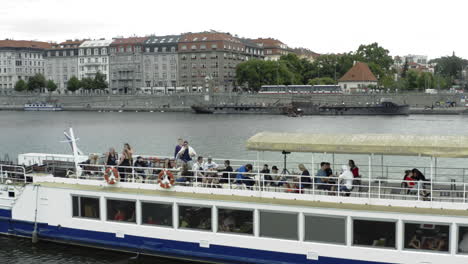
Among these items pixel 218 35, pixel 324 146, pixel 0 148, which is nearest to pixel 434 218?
pixel 324 146

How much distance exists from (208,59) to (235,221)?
353ft

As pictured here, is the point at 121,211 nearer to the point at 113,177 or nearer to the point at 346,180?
the point at 113,177

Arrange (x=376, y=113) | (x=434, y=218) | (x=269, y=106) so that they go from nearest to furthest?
(x=434, y=218) < (x=376, y=113) < (x=269, y=106)

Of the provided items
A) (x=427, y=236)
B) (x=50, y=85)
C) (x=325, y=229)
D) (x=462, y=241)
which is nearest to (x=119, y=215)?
(x=325, y=229)

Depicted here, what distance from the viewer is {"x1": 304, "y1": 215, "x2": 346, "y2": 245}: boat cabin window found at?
1037 cm

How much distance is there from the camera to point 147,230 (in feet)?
39.2

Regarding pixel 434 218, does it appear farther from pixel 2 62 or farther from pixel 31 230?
pixel 2 62

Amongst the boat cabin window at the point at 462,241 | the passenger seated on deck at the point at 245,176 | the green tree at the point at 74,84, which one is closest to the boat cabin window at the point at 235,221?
the passenger seated on deck at the point at 245,176

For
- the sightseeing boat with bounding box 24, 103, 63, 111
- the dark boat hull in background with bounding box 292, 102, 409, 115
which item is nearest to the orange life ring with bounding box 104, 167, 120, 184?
the dark boat hull in background with bounding box 292, 102, 409, 115


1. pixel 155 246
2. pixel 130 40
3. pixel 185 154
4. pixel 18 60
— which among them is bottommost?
pixel 155 246

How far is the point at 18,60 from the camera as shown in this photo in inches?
5468

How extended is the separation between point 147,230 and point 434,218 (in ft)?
20.1

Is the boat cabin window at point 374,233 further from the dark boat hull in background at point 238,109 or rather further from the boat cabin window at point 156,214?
the dark boat hull in background at point 238,109

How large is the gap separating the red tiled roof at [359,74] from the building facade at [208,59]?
1010 inches
